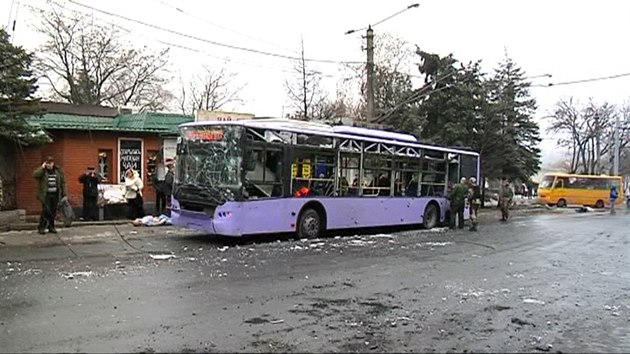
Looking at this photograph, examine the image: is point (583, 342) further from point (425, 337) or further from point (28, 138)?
point (28, 138)

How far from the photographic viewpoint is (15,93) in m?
15.2

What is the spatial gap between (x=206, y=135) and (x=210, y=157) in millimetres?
556

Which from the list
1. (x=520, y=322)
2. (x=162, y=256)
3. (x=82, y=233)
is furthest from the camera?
(x=82, y=233)

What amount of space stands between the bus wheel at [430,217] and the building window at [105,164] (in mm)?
10524

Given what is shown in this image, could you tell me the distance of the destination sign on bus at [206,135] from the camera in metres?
14.4

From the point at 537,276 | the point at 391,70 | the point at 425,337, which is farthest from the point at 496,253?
the point at 391,70

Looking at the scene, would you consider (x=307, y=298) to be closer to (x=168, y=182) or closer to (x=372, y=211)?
(x=372, y=211)

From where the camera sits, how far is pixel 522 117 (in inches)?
1312

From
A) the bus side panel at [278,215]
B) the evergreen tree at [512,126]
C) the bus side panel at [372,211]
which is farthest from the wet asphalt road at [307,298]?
the evergreen tree at [512,126]

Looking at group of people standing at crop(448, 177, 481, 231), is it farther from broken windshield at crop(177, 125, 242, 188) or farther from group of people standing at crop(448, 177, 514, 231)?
broken windshield at crop(177, 125, 242, 188)

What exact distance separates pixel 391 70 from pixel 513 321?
4113cm

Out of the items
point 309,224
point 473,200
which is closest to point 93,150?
point 309,224

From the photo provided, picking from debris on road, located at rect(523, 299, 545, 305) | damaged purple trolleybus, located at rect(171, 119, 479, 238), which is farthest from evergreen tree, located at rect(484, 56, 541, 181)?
debris on road, located at rect(523, 299, 545, 305)

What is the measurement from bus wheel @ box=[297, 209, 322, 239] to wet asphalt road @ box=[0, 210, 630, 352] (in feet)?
2.08
